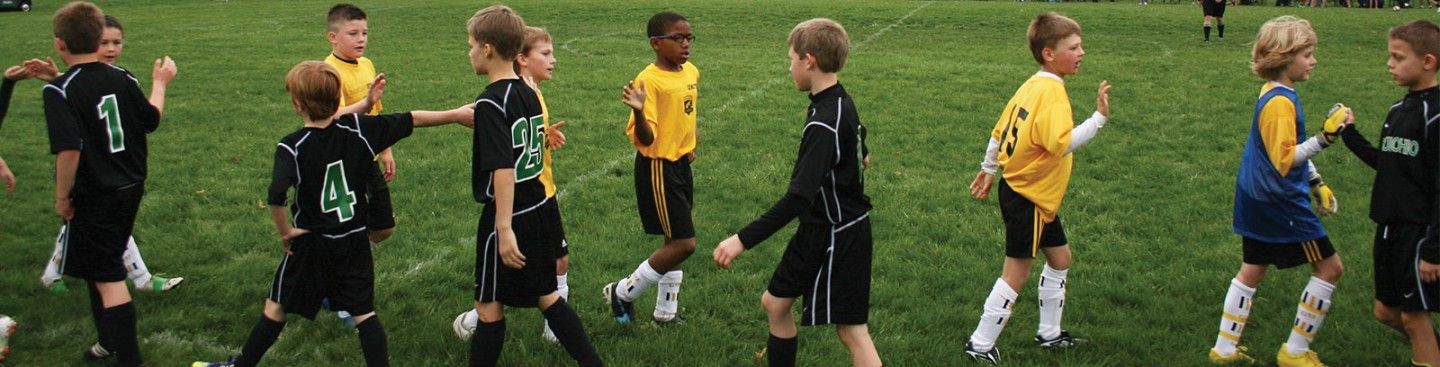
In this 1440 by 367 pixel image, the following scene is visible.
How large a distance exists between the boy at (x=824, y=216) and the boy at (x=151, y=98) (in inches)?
121

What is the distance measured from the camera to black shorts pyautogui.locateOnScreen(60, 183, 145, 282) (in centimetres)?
501

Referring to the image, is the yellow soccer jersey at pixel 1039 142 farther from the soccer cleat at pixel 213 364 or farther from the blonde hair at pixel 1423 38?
the soccer cleat at pixel 213 364

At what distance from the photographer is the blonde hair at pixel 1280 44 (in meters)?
4.91

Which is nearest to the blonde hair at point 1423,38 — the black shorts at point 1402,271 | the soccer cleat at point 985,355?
the black shorts at point 1402,271

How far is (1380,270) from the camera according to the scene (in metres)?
4.77

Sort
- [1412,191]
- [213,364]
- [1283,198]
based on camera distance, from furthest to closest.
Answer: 1. [213,364]
2. [1283,198]
3. [1412,191]

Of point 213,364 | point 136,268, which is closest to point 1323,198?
point 213,364

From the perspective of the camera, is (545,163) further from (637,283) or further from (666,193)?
(637,283)

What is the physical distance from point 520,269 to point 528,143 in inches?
21.8

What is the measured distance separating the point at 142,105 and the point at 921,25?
18.9 meters

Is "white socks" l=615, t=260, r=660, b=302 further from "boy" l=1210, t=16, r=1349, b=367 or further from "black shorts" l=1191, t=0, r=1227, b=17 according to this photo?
"black shorts" l=1191, t=0, r=1227, b=17

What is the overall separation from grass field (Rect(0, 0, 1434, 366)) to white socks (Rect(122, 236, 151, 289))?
11.7 inches

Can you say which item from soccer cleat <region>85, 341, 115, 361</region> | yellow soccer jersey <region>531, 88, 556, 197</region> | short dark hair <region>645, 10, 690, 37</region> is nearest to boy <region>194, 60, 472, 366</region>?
yellow soccer jersey <region>531, 88, 556, 197</region>

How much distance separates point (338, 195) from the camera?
14.9 ft
